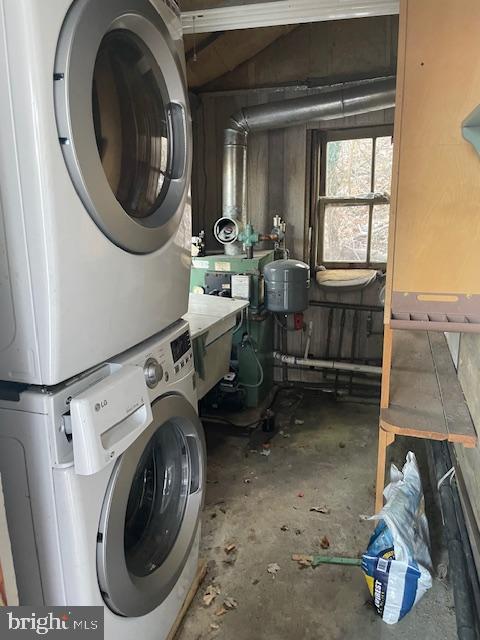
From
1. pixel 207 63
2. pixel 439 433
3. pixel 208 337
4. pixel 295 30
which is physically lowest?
pixel 439 433

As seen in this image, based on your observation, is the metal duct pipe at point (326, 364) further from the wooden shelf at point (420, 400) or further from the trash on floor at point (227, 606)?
the trash on floor at point (227, 606)

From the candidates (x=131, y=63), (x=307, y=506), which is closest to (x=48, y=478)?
(x=131, y=63)

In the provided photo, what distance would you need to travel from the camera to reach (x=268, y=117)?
3.04 m

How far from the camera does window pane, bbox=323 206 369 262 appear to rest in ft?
11.0

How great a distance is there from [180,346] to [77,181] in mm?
635

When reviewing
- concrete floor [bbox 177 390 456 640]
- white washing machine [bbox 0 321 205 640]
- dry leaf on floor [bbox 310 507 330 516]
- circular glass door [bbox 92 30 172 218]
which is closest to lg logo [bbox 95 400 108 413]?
white washing machine [bbox 0 321 205 640]

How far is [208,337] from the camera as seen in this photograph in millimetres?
2117

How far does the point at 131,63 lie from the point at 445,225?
99 cm

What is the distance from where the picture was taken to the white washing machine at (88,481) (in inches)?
34.5

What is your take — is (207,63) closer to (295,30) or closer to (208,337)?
(295,30)

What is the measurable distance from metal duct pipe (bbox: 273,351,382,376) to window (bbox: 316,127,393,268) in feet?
2.49

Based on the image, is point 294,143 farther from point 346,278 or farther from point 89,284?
point 89,284

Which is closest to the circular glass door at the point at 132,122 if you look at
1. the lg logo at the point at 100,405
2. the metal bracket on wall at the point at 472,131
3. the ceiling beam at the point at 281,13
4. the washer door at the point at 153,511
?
the lg logo at the point at 100,405

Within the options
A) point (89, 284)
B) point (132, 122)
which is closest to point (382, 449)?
point (89, 284)
